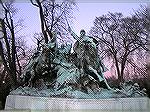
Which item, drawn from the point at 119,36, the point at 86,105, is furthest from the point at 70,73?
the point at 119,36

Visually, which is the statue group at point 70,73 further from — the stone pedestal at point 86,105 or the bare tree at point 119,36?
the bare tree at point 119,36

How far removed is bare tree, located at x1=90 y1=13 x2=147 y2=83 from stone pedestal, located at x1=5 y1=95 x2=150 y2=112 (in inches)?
318

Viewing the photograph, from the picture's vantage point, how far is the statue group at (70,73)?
22.9ft

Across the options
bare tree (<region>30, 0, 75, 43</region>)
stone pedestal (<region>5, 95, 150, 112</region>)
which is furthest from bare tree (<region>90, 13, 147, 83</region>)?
stone pedestal (<region>5, 95, 150, 112</region>)

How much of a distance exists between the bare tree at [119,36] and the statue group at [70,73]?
721cm

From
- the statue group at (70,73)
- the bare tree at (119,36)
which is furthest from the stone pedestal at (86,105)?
the bare tree at (119,36)

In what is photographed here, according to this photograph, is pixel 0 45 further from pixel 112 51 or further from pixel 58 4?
pixel 112 51

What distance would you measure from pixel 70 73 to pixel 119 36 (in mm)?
9770

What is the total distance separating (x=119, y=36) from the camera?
16500 mm

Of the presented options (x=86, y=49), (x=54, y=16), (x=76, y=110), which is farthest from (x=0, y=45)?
(x=76, y=110)

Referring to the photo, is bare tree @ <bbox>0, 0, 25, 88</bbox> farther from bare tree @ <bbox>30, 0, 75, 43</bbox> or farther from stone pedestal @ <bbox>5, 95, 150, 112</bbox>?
stone pedestal @ <bbox>5, 95, 150, 112</bbox>

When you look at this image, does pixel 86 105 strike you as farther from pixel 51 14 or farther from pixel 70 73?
pixel 51 14

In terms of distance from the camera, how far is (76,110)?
20.7 feet

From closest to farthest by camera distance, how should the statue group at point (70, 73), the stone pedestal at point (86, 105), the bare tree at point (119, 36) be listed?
the stone pedestal at point (86, 105), the statue group at point (70, 73), the bare tree at point (119, 36)
